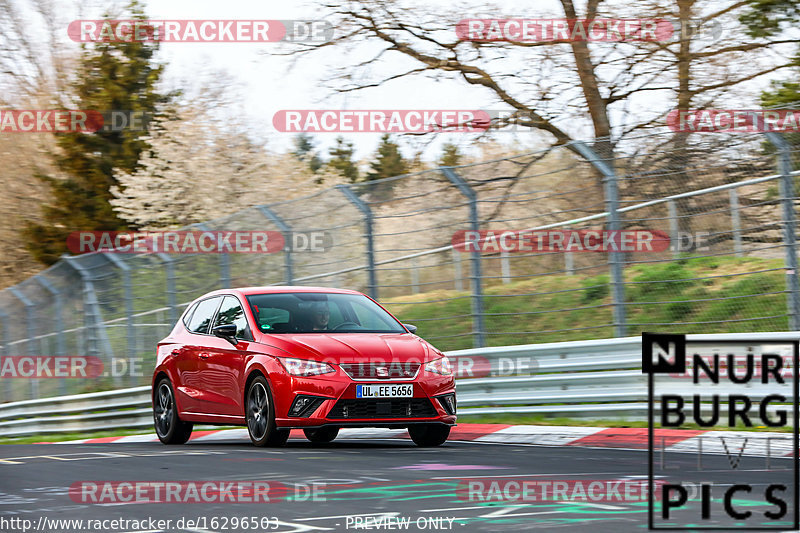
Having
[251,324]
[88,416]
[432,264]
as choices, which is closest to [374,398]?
[251,324]

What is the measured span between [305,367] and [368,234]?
4.86m

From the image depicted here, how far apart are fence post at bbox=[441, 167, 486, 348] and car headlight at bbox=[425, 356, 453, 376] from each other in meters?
2.99

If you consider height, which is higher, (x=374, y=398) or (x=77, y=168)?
(x=77, y=168)

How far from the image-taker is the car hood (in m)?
10.2

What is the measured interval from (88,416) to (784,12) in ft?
42.1

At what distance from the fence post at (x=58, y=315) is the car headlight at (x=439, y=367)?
13.1 m

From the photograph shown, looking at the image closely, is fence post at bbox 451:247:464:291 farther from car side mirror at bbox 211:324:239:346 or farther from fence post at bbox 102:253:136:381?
fence post at bbox 102:253:136:381

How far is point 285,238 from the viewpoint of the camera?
1619 centimetres

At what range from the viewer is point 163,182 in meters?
36.2

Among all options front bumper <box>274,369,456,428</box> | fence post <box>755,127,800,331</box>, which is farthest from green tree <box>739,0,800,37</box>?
front bumper <box>274,369,456,428</box>

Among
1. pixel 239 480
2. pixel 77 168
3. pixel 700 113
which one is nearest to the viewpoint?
pixel 239 480

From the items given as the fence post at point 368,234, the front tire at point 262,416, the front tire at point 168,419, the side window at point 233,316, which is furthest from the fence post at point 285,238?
the front tire at point 262,416

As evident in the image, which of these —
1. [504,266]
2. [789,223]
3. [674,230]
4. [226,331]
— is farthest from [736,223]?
[226,331]

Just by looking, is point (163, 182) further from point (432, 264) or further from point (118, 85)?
point (432, 264)
